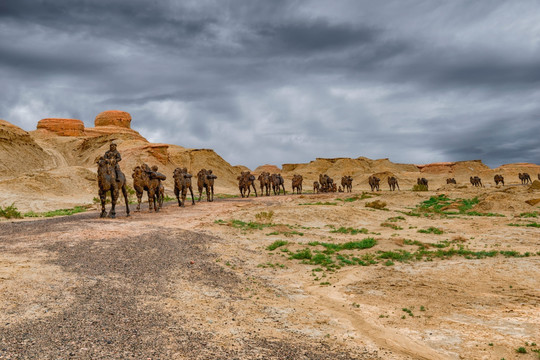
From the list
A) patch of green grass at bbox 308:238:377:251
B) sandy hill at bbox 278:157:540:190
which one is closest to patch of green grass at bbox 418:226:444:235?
patch of green grass at bbox 308:238:377:251

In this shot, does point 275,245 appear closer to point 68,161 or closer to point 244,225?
point 244,225

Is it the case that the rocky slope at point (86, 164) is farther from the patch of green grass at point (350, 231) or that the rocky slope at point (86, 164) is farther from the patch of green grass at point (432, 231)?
the patch of green grass at point (432, 231)

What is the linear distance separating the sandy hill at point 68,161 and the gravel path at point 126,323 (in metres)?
23.6

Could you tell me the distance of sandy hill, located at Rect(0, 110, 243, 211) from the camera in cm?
3372

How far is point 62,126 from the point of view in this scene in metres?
96.1

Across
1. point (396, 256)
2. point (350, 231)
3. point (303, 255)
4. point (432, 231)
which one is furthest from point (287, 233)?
point (432, 231)

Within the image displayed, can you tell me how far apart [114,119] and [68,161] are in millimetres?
42518

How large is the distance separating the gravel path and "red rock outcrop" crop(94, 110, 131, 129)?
111018 mm

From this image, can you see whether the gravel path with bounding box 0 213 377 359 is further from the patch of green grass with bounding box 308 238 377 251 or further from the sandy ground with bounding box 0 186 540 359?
the patch of green grass with bounding box 308 238 377 251

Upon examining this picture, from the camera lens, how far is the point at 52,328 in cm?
484

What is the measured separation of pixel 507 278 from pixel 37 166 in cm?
6399

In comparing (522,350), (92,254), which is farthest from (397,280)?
(92,254)

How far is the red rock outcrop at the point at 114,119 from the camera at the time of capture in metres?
111

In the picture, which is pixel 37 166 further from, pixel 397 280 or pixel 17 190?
pixel 397 280
